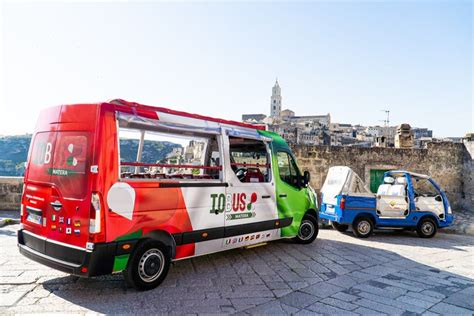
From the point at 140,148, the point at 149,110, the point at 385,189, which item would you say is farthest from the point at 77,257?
the point at 385,189

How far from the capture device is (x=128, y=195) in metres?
4.29

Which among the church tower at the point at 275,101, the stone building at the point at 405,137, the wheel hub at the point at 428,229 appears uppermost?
the church tower at the point at 275,101

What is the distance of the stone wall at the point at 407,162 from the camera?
1286cm

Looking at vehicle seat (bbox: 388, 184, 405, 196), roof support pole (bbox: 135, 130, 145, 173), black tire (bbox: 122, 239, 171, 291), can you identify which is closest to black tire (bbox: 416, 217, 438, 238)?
vehicle seat (bbox: 388, 184, 405, 196)

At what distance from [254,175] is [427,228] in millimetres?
5755

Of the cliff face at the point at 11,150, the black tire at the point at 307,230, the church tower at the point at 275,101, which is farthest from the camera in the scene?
the church tower at the point at 275,101

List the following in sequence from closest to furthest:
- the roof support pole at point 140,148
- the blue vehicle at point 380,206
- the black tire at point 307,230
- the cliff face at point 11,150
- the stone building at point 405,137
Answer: the roof support pole at point 140,148
the black tire at point 307,230
the blue vehicle at point 380,206
the stone building at point 405,137
the cliff face at point 11,150

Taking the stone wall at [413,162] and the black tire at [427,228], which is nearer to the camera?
the black tire at [427,228]

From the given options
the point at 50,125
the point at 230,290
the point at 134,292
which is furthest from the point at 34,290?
the point at 230,290

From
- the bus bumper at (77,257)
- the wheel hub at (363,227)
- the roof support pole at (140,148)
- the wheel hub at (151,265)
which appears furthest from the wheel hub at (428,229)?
the bus bumper at (77,257)

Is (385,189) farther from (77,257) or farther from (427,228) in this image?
(77,257)

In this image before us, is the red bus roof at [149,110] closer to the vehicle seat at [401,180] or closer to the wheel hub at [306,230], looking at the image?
the wheel hub at [306,230]

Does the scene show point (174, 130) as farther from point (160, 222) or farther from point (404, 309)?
point (404, 309)

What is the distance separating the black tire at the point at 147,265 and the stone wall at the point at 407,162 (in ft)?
28.7
